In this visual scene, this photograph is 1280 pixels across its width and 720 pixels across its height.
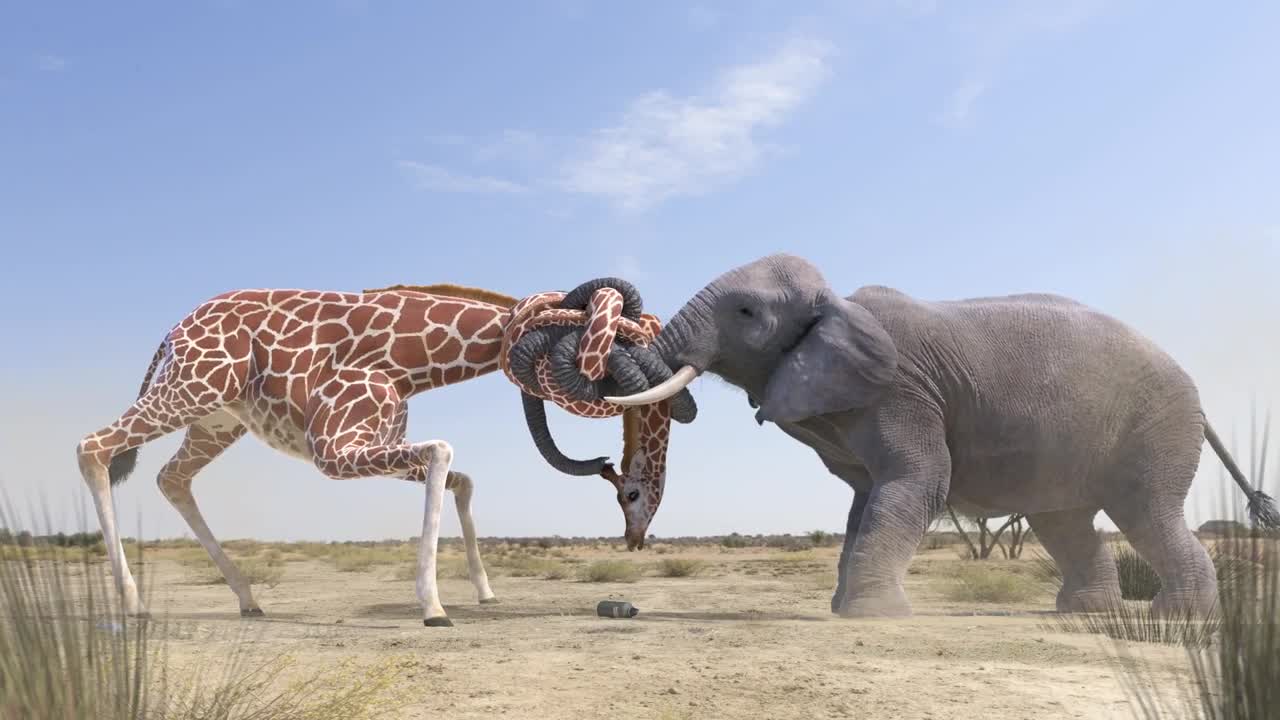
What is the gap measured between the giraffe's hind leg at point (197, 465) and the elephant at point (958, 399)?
12.7 feet

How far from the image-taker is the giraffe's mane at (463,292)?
9.36 meters

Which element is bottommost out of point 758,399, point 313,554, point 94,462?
point 313,554

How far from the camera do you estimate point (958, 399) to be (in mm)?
8219

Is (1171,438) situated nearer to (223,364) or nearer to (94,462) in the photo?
(223,364)

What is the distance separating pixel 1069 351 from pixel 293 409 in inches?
244

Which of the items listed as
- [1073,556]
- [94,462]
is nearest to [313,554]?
[94,462]

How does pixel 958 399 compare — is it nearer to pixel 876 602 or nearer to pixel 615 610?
pixel 876 602

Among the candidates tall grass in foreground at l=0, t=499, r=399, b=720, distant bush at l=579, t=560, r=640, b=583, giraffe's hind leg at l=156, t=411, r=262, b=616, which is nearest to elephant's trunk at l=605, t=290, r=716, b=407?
giraffe's hind leg at l=156, t=411, r=262, b=616

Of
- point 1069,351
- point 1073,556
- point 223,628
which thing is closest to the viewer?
point 223,628

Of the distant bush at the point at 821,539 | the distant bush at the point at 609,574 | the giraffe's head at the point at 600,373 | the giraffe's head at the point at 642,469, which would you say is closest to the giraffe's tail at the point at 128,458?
the giraffe's head at the point at 600,373

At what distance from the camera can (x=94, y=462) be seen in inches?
334

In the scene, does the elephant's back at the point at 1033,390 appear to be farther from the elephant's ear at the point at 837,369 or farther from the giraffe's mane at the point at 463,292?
the giraffe's mane at the point at 463,292

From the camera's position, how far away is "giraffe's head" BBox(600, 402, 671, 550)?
8.77 meters

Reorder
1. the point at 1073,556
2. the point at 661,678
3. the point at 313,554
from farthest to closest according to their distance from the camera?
the point at 313,554, the point at 1073,556, the point at 661,678
